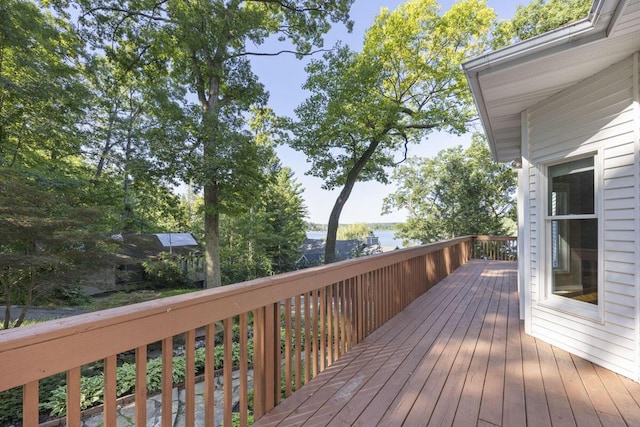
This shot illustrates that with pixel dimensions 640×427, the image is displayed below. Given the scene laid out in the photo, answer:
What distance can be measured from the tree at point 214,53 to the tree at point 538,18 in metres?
5.96

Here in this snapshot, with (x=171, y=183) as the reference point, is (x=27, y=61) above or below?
above

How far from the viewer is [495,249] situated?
1112cm

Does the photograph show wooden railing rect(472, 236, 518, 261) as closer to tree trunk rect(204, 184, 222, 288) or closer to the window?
the window

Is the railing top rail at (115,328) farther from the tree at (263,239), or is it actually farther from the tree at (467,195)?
the tree at (467,195)

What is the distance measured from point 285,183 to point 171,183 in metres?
11.2

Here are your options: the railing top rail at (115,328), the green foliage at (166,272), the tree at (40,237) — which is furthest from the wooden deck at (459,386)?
the green foliage at (166,272)

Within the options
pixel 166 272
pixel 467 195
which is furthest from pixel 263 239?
pixel 467 195

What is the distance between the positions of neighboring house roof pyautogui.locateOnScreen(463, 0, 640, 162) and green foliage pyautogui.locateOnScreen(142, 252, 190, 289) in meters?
14.0

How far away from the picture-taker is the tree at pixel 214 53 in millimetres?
9188

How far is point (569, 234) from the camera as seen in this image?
290 cm

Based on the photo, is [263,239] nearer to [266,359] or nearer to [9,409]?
[9,409]

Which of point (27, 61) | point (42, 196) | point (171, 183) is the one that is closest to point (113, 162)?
point (171, 183)

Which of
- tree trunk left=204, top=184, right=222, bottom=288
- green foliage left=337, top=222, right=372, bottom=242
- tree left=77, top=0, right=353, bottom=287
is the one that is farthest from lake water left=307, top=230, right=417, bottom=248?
tree left=77, top=0, right=353, bottom=287

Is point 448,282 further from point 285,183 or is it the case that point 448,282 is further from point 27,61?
point 285,183
